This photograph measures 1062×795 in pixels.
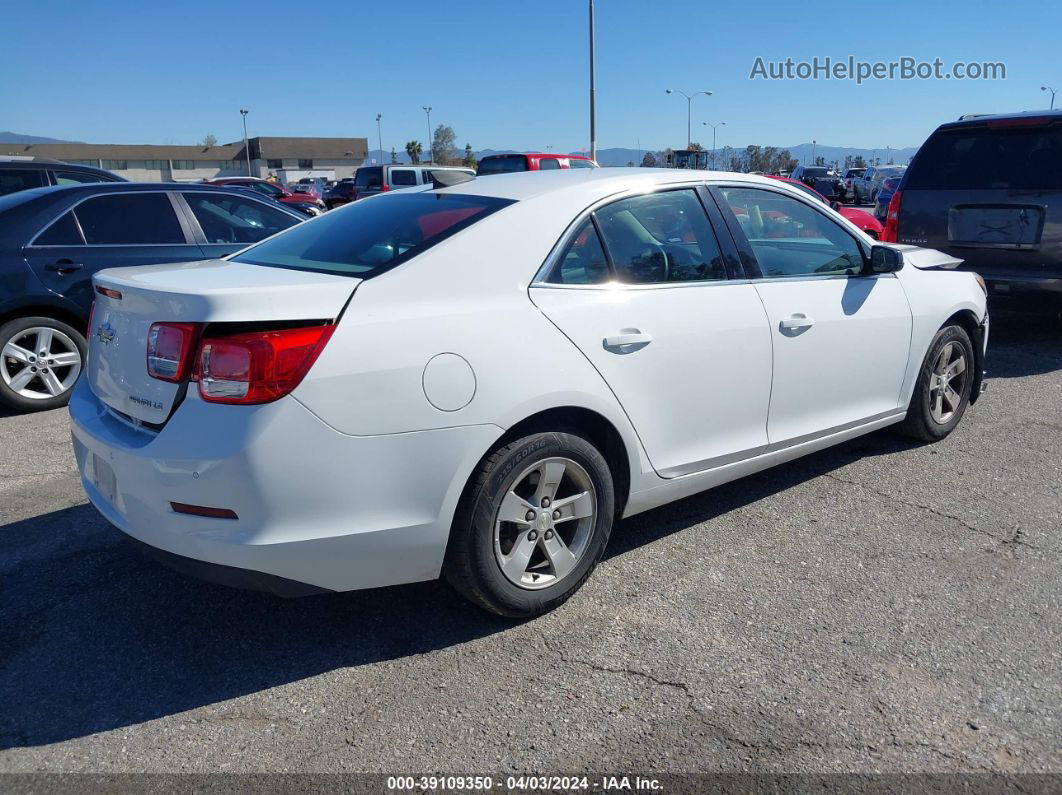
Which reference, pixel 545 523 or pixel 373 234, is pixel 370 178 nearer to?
pixel 373 234

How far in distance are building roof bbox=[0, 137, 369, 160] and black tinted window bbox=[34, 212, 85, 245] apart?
80.6m

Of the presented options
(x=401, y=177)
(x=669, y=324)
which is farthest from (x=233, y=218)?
(x=401, y=177)

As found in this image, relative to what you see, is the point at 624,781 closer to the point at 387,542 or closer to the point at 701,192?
the point at 387,542

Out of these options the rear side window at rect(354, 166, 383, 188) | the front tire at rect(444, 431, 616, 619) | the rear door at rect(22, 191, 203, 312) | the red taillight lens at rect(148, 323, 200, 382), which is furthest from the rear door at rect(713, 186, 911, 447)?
the rear side window at rect(354, 166, 383, 188)

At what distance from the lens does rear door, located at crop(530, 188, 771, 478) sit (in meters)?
3.35

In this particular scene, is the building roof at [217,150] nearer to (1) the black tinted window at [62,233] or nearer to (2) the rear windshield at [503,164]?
(2) the rear windshield at [503,164]

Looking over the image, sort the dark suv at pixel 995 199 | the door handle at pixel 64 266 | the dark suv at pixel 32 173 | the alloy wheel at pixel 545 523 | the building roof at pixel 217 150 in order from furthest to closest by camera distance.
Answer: the building roof at pixel 217 150, the dark suv at pixel 32 173, the dark suv at pixel 995 199, the door handle at pixel 64 266, the alloy wheel at pixel 545 523

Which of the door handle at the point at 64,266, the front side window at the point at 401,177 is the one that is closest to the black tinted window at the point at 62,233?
the door handle at the point at 64,266

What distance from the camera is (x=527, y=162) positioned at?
18219mm

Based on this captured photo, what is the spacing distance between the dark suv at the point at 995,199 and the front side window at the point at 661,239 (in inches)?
190

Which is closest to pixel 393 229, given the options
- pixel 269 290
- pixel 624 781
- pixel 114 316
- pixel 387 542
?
pixel 269 290

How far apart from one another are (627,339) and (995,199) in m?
5.67

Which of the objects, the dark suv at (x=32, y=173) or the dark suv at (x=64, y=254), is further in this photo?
the dark suv at (x=32, y=173)

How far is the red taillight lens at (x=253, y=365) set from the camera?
2643 millimetres
